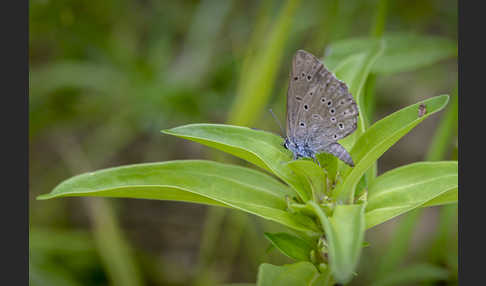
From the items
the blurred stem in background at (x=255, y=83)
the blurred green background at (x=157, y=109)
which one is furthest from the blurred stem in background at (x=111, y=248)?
the blurred stem in background at (x=255, y=83)

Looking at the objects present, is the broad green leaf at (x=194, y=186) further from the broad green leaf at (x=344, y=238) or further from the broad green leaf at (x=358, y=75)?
the broad green leaf at (x=358, y=75)

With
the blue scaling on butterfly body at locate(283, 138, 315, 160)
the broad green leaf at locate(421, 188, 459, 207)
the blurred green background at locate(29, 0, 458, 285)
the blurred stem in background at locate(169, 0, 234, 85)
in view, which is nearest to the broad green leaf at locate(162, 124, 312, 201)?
the blue scaling on butterfly body at locate(283, 138, 315, 160)

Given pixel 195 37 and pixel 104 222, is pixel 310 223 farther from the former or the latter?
pixel 195 37

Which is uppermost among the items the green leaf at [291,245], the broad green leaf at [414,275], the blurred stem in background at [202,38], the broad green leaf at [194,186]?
the blurred stem in background at [202,38]

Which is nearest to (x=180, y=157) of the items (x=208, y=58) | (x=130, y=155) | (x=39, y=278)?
(x=130, y=155)

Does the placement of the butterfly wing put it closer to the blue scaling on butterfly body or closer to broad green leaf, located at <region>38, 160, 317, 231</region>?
the blue scaling on butterfly body

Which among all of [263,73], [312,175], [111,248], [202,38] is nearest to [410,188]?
[312,175]

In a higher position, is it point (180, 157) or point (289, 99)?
point (180, 157)
